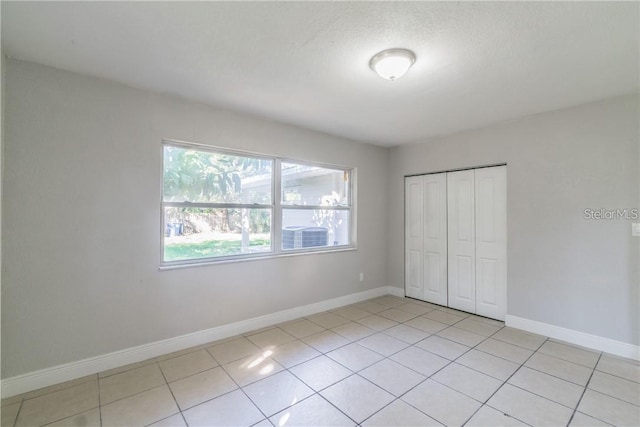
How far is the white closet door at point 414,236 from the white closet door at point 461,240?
1.52ft

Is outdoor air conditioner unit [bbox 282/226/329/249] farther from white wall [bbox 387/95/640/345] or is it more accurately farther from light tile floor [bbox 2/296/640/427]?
white wall [bbox 387/95/640/345]

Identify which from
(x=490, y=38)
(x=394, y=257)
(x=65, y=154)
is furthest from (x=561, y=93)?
(x=65, y=154)

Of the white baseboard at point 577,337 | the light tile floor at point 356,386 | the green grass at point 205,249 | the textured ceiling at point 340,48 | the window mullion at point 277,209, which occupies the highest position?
the textured ceiling at point 340,48

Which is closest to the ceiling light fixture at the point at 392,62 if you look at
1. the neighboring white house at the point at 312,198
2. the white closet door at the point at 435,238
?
the neighboring white house at the point at 312,198

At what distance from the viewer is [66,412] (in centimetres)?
194

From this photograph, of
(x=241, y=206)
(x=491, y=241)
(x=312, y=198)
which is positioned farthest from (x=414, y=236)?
(x=241, y=206)

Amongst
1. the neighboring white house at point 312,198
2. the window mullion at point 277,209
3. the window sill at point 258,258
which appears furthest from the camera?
the neighboring white house at point 312,198

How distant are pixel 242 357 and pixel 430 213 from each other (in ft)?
10.8

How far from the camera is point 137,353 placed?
260cm

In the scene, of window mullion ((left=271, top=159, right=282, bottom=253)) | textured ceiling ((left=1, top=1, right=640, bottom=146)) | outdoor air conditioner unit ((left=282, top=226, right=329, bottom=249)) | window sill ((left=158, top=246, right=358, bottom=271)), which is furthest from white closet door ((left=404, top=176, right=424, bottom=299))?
window mullion ((left=271, top=159, right=282, bottom=253))

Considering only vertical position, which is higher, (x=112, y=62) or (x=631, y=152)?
(x=112, y=62)

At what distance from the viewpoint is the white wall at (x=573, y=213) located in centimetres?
276

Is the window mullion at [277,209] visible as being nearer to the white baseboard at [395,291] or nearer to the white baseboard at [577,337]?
the white baseboard at [395,291]

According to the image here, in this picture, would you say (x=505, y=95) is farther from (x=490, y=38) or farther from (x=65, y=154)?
(x=65, y=154)
